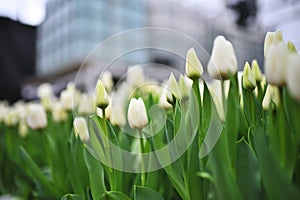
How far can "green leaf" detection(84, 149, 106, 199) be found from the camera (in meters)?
0.41

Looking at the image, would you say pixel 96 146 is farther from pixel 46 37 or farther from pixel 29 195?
pixel 46 37

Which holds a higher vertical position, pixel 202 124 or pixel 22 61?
pixel 22 61

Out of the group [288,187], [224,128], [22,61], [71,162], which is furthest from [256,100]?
[22,61]

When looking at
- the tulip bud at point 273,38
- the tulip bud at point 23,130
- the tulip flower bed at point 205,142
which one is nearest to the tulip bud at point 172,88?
the tulip flower bed at point 205,142

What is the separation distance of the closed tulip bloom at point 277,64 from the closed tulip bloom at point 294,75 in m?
0.02

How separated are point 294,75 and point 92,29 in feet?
24.0

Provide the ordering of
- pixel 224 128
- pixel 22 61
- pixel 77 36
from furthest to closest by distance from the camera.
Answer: pixel 77 36
pixel 22 61
pixel 224 128

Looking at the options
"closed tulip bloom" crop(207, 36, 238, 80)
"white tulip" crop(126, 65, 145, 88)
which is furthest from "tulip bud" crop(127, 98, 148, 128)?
"white tulip" crop(126, 65, 145, 88)

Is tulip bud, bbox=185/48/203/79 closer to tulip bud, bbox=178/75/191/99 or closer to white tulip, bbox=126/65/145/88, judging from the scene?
tulip bud, bbox=178/75/191/99

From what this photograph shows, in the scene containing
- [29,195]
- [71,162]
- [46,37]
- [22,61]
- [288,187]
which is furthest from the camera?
[46,37]

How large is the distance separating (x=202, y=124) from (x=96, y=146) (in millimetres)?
141

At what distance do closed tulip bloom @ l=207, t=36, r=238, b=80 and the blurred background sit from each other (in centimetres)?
88

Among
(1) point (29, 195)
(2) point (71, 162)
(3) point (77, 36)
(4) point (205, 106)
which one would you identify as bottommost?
(1) point (29, 195)

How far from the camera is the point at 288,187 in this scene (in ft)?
0.81
